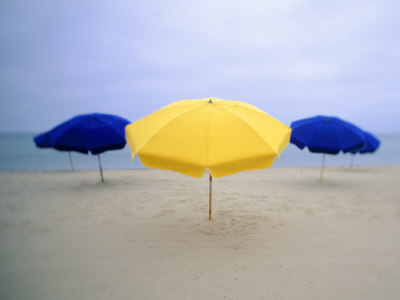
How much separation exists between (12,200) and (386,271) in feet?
23.3

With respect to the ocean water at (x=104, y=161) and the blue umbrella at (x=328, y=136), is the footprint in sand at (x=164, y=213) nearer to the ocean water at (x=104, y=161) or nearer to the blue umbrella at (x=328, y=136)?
the blue umbrella at (x=328, y=136)

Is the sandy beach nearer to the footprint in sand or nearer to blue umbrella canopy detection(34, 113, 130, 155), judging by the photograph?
the footprint in sand

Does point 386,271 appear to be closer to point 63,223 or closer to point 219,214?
point 219,214

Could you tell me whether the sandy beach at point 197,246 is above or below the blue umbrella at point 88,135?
below

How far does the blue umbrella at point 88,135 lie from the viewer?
6.04 m

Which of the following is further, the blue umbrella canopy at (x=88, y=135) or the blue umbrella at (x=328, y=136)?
the blue umbrella at (x=328, y=136)

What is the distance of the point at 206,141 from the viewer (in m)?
2.64

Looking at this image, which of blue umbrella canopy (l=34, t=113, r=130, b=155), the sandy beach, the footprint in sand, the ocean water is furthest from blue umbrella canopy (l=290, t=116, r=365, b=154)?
the ocean water

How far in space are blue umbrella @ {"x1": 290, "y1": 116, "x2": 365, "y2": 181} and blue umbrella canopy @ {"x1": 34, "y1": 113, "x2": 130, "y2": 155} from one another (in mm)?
5017

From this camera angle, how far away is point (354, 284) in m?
2.48

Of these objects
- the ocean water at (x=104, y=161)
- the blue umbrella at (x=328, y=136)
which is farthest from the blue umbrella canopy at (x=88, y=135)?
the ocean water at (x=104, y=161)

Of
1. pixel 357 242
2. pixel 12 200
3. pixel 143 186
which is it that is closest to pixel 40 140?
pixel 12 200

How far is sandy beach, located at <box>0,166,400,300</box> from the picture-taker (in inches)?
95.3

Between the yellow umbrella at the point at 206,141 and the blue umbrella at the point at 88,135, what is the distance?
11.2ft
